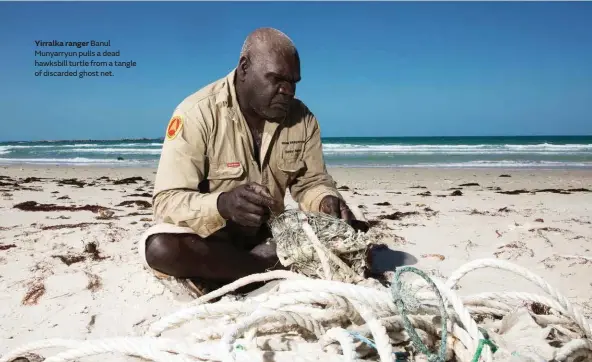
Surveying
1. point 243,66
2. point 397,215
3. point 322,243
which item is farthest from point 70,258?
point 397,215

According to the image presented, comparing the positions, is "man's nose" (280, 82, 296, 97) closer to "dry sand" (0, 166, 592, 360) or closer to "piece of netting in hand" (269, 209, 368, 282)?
"piece of netting in hand" (269, 209, 368, 282)

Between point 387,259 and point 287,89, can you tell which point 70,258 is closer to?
point 287,89

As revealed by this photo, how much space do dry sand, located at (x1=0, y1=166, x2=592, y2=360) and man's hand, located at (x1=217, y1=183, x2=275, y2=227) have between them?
0.65m

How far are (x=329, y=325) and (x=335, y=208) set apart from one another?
45.3 inches

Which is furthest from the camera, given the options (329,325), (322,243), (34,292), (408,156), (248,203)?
(408,156)

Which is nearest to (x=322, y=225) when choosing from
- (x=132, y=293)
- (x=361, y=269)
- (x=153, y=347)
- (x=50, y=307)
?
(x=361, y=269)

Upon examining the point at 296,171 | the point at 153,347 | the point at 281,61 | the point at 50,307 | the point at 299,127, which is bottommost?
the point at 50,307

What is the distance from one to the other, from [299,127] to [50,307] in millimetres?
1711

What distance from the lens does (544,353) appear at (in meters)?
1.47

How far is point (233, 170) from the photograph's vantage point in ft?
9.05

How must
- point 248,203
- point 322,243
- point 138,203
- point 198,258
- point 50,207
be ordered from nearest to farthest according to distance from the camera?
point 322,243, point 248,203, point 198,258, point 50,207, point 138,203

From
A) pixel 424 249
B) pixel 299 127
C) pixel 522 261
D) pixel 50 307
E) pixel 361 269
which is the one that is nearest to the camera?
pixel 361 269

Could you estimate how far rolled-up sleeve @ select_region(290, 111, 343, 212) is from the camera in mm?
3111

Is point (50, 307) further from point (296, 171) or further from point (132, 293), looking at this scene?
point (296, 171)
